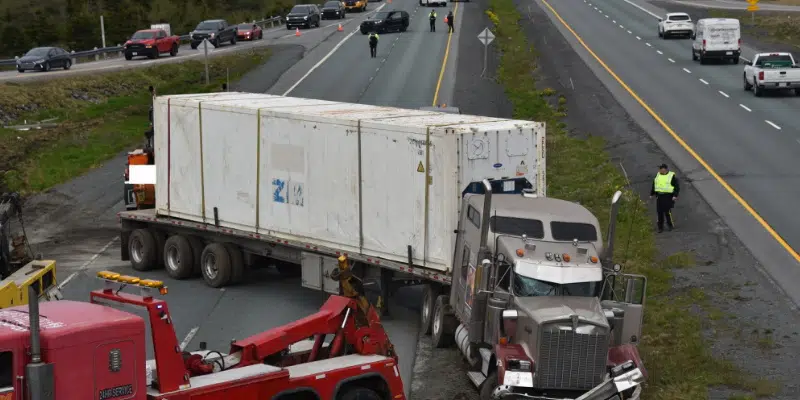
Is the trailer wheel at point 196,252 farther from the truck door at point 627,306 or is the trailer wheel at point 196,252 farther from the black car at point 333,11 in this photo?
the black car at point 333,11

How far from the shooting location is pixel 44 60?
6869cm

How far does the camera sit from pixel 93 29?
9731 cm

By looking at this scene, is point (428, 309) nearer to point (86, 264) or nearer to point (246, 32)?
point (86, 264)

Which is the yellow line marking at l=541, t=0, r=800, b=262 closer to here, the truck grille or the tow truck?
the truck grille

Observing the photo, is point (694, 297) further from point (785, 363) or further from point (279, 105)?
point (279, 105)

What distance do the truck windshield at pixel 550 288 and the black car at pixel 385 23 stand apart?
2598 inches

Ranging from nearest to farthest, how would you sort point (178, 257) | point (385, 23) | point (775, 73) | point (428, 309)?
point (428, 309) → point (178, 257) → point (775, 73) → point (385, 23)

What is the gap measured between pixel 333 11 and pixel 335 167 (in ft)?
246

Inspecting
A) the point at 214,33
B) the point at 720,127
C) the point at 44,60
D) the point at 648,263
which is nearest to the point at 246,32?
the point at 214,33

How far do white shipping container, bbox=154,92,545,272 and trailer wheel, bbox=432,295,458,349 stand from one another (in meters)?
0.77

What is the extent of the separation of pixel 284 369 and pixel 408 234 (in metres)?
7.91

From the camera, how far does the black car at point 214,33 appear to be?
7969 centimetres

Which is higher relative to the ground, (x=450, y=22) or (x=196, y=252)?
(x=450, y=22)


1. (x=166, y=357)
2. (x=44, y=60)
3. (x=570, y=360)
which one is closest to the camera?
(x=166, y=357)
